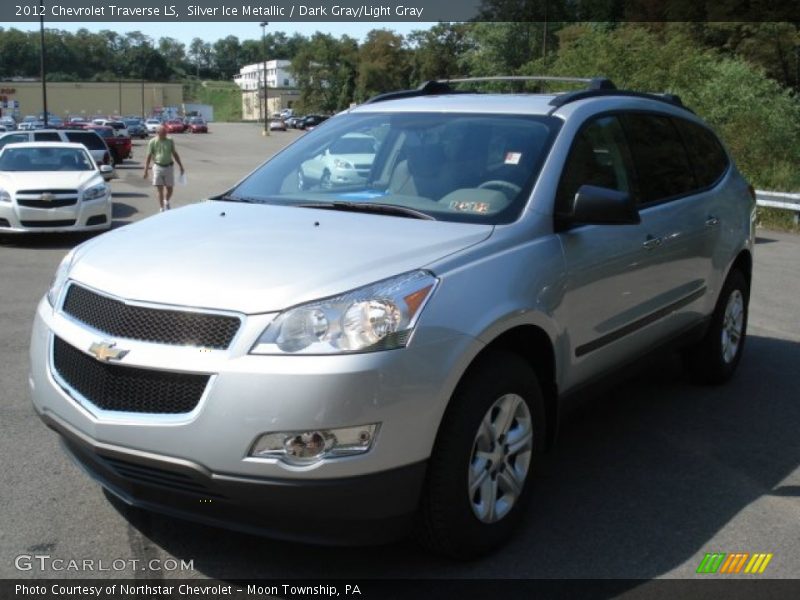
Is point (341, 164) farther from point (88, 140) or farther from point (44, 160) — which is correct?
point (88, 140)

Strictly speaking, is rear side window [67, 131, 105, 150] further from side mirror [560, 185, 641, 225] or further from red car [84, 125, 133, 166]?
side mirror [560, 185, 641, 225]

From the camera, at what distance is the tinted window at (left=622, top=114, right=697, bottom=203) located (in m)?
4.98

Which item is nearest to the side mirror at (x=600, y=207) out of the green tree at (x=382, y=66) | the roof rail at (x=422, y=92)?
the roof rail at (x=422, y=92)

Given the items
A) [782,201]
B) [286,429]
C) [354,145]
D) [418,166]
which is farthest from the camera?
[782,201]

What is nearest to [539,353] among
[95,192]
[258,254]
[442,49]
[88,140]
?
[258,254]

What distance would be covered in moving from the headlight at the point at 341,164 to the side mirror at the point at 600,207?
1.33 metres

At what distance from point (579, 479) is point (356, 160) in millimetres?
2051

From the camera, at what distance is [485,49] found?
5788 cm

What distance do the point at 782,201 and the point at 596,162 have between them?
1303 centimetres

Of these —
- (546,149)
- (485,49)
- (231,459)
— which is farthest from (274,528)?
(485,49)

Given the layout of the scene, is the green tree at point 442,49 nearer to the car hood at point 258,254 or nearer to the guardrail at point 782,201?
the guardrail at point 782,201

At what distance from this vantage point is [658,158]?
5246mm

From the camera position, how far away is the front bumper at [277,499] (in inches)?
118

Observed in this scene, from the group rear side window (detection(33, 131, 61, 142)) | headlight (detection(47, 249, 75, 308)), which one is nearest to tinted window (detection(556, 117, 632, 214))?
headlight (detection(47, 249, 75, 308))
